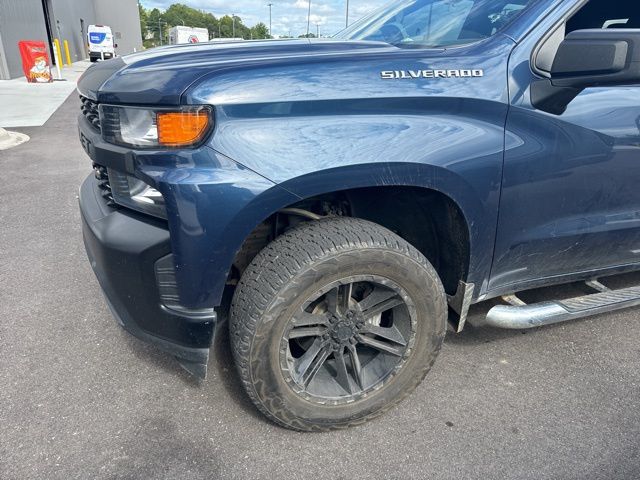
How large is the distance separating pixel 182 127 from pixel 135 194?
0.36 meters

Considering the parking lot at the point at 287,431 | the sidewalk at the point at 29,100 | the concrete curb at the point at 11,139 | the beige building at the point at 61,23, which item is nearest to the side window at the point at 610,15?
the parking lot at the point at 287,431

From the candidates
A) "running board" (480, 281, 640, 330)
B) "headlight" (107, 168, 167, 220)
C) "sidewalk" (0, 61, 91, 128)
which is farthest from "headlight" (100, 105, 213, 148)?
"sidewalk" (0, 61, 91, 128)

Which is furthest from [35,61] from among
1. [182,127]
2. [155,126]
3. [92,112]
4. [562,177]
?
[562,177]

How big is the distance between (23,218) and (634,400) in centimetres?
490

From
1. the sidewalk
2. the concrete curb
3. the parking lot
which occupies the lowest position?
the sidewalk

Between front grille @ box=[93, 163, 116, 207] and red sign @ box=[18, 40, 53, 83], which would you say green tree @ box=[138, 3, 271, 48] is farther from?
front grille @ box=[93, 163, 116, 207]

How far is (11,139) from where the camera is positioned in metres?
7.20

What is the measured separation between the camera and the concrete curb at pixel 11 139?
6941 millimetres

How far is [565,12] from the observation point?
6.31 ft

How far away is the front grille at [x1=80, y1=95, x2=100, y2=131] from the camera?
1930mm

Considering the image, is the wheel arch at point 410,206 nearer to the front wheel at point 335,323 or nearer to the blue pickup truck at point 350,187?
the blue pickup truck at point 350,187

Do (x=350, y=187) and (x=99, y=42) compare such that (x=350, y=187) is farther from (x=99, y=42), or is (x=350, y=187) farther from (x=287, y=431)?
(x=99, y=42)

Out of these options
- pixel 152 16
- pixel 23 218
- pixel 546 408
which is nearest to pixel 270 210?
pixel 546 408

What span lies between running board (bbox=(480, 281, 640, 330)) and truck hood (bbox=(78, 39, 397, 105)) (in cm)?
133
